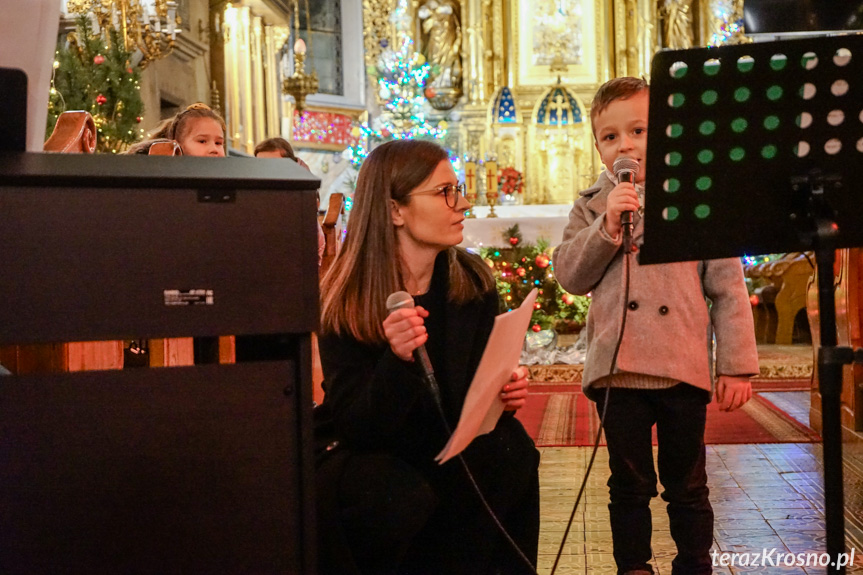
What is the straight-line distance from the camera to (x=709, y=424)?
4453 millimetres

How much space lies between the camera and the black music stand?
1497 millimetres

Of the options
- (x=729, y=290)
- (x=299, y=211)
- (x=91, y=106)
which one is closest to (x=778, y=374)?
(x=729, y=290)

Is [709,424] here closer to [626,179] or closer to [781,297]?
[626,179]

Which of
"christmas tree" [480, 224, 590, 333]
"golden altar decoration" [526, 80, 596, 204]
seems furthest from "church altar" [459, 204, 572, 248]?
"golden altar decoration" [526, 80, 596, 204]

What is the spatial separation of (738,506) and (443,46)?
10.1 meters

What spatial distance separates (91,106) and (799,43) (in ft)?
14.7

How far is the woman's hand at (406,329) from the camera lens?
64.1 inches

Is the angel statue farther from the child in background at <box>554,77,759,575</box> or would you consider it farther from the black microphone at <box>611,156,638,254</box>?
the black microphone at <box>611,156,638,254</box>

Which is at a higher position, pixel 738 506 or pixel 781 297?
pixel 781 297

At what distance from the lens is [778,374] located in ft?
20.6

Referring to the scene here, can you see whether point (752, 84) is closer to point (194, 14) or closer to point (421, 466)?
point (421, 466)

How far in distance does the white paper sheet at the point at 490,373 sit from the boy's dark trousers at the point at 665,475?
Result: 0.60 metres

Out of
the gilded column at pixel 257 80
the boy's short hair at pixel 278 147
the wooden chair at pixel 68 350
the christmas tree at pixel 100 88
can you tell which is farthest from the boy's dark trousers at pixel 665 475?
the gilded column at pixel 257 80

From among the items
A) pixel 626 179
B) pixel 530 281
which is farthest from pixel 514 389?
pixel 530 281
